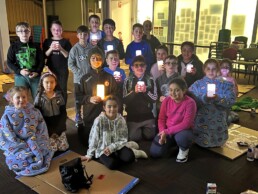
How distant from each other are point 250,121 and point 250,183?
1661 mm

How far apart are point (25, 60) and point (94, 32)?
1038 millimetres

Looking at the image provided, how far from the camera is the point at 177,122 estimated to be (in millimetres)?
2650

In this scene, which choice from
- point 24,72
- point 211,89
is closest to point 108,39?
point 24,72

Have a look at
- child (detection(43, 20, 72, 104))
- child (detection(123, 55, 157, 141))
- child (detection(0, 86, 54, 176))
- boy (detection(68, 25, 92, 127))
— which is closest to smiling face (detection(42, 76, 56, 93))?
child (detection(0, 86, 54, 176))

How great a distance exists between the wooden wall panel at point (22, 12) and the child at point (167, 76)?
9.49 m

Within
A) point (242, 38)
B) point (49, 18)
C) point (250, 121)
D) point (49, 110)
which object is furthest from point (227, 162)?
point (49, 18)

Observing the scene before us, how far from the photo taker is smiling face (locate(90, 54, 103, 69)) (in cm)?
285

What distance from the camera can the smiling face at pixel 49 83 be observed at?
2.61 metres

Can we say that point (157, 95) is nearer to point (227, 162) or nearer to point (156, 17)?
point (227, 162)

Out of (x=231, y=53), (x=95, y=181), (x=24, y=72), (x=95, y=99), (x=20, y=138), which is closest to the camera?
(x=95, y=181)

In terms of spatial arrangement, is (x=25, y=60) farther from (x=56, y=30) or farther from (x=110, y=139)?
(x=110, y=139)

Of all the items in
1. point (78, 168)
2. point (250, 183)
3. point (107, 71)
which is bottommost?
point (250, 183)

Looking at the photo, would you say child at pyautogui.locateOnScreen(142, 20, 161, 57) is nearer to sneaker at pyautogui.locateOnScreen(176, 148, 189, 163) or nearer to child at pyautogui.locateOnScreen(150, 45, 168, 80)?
child at pyautogui.locateOnScreen(150, 45, 168, 80)

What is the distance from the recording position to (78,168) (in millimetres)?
2086
